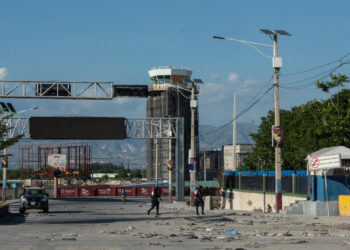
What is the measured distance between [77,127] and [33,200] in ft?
69.2

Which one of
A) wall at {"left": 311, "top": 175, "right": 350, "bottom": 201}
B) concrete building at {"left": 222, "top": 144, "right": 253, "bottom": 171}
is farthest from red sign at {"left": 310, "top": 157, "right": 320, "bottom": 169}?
concrete building at {"left": 222, "top": 144, "right": 253, "bottom": 171}

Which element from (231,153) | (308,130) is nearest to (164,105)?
(231,153)

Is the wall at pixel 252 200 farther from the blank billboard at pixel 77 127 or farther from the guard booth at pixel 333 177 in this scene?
the blank billboard at pixel 77 127

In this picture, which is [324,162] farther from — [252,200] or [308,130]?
[308,130]

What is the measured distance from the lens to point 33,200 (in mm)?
41562

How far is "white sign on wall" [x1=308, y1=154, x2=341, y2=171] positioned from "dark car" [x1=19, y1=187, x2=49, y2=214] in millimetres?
18846

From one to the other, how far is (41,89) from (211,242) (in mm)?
30429

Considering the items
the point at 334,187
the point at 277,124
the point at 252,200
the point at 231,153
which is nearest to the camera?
the point at 334,187

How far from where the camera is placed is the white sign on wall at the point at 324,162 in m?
30.9

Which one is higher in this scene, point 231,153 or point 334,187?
point 231,153

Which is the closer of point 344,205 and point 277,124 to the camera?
point 344,205

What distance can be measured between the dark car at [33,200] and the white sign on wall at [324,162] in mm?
18846

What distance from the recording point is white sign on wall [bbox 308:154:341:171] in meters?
30.9

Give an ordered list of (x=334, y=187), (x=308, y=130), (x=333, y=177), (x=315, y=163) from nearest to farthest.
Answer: (x=315, y=163) < (x=334, y=187) < (x=333, y=177) < (x=308, y=130)
